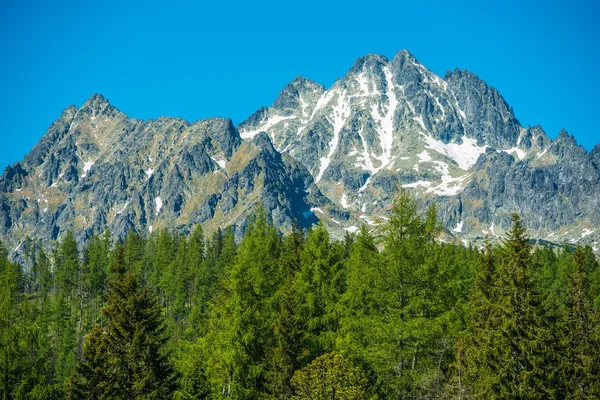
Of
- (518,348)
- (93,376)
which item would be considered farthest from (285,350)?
(518,348)

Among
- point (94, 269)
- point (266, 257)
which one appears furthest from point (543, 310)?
point (94, 269)

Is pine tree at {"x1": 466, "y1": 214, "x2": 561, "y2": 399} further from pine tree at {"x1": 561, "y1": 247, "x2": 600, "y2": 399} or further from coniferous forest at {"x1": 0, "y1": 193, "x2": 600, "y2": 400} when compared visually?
pine tree at {"x1": 561, "y1": 247, "x2": 600, "y2": 399}

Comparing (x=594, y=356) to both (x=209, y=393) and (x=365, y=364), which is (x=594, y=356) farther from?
(x=209, y=393)

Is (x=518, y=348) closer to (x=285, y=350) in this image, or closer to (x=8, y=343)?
(x=285, y=350)

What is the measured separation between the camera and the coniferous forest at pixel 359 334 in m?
25.1

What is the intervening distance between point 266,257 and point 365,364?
10.5 metres

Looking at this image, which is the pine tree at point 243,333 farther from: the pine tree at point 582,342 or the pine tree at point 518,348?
the pine tree at point 582,342

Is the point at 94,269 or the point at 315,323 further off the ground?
the point at 94,269

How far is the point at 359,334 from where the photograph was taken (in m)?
28.8

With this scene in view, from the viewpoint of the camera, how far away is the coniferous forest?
2509cm

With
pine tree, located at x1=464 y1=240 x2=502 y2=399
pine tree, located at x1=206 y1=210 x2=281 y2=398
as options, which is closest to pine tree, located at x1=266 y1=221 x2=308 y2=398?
pine tree, located at x1=206 y1=210 x2=281 y2=398

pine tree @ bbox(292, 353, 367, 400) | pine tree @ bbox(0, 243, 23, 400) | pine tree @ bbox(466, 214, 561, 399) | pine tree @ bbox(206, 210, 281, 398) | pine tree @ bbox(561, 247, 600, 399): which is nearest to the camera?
pine tree @ bbox(292, 353, 367, 400)

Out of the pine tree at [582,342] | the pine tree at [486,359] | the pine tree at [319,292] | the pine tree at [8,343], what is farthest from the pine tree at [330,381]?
the pine tree at [8,343]

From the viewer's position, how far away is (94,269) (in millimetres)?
98250
